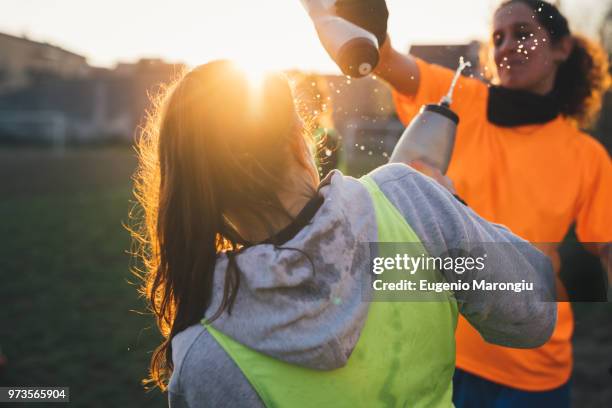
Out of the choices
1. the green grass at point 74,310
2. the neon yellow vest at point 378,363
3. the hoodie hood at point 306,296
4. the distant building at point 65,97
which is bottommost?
the distant building at point 65,97

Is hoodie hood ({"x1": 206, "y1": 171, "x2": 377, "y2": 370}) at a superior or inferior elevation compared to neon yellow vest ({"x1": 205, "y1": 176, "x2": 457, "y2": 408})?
superior

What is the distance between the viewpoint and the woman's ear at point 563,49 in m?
1.86

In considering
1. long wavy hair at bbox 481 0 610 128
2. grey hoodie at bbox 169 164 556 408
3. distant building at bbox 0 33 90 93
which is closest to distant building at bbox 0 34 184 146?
distant building at bbox 0 33 90 93

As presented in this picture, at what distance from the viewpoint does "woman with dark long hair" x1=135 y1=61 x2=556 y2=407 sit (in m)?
0.85

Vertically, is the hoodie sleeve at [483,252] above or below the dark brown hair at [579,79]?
below

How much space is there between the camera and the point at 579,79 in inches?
77.2

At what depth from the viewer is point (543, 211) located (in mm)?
1743

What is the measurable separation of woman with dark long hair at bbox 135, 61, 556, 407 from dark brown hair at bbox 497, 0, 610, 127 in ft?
3.69

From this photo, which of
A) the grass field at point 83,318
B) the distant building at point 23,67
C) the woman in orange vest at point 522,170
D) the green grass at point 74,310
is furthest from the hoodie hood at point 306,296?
the distant building at point 23,67

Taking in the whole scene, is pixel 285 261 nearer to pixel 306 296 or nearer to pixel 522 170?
pixel 306 296

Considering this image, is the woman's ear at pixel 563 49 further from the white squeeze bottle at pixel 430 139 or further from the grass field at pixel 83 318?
the grass field at pixel 83 318

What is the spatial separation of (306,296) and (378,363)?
153mm

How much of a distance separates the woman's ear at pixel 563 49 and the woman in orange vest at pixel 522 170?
1 cm

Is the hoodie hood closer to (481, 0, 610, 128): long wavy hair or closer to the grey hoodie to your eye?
the grey hoodie
